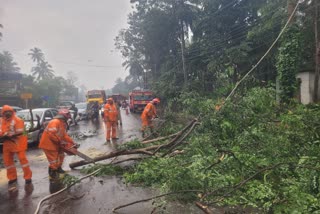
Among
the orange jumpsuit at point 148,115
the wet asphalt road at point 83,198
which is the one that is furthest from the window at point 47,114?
the wet asphalt road at point 83,198

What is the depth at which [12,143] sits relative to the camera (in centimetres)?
653

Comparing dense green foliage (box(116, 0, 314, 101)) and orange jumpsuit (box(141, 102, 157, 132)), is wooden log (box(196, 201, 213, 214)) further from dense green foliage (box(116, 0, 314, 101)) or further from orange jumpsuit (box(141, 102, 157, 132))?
orange jumpsuit (box(141, 102, 157, 132))

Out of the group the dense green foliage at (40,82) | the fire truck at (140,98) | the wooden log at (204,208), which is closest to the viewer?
the wooden log at (204,208)

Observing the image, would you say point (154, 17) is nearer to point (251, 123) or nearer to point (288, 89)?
point (288, 89)

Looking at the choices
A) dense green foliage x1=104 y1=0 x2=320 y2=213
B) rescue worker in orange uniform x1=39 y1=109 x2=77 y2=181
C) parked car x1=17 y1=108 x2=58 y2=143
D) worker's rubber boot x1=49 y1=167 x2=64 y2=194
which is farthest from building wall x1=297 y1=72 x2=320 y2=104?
worker's rubber boot x1=49 y1=167 x2=64 y2=194

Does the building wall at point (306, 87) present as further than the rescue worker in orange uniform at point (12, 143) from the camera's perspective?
Yes

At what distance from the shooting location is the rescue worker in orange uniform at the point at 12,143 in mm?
6477

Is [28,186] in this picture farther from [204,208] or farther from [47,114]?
[47,114]

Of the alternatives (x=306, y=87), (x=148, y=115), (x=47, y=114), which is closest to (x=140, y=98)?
(x=306, y=87)

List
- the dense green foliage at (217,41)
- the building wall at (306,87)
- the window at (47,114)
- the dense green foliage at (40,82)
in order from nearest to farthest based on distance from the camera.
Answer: the window at (47,114) < the dense green foliage at (217,41) < the building wall at (306,87) < the dense green foliage at (40,82)

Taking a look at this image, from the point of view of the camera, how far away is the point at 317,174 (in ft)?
14.6

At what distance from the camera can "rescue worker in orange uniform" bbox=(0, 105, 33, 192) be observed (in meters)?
6.48

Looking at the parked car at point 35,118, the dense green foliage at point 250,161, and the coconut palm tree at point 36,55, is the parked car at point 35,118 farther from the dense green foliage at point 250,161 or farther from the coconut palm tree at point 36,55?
the coconut palm tree at point 36,55

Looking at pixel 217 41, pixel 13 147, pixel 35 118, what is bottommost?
pixel 13 147
